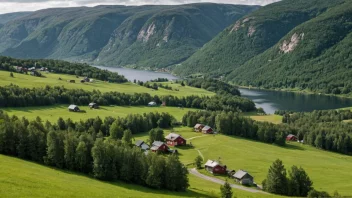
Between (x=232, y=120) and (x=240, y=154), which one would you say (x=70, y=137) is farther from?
(x=232, y=120)

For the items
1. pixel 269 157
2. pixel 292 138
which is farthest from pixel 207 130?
pixel 269 157

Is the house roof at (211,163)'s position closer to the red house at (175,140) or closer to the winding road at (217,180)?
the winding road at (217,180)

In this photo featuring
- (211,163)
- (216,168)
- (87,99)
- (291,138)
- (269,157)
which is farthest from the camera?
(87,99)

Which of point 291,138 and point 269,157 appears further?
point 291,138

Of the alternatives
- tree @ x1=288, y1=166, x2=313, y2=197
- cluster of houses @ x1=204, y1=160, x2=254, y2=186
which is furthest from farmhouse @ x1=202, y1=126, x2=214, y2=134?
tree @ x1=288, y1=166, x2=313, y2=197

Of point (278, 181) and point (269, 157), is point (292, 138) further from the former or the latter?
point (278, 181)

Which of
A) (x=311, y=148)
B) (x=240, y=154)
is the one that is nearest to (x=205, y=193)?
(x=240, y=154)

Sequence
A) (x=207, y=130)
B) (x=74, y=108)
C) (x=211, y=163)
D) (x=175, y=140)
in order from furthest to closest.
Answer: (x=74, y=108)
(x=207, y=130)
(x=175, y=140)
(x=211, y=163)
